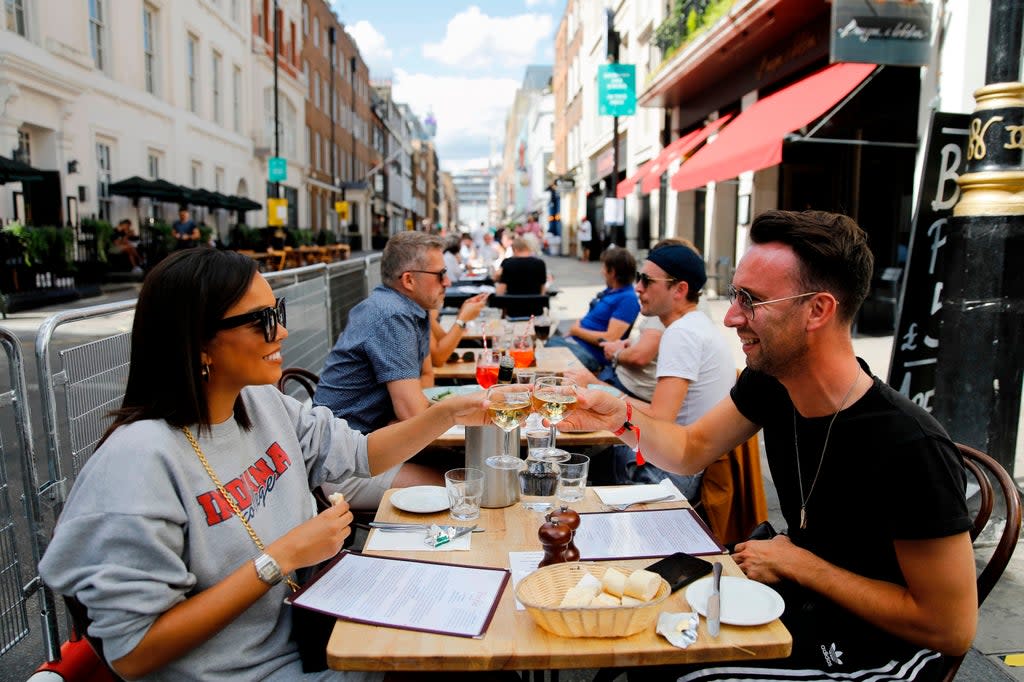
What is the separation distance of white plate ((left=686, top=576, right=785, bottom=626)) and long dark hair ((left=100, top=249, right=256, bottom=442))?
1.34m

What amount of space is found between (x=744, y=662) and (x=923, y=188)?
3.26 metres

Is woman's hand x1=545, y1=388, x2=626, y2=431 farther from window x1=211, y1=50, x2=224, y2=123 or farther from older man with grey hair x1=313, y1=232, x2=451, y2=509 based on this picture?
window x1=211, y1=50, x2=224, y2=123

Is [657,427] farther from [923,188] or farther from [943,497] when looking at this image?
[923,188]

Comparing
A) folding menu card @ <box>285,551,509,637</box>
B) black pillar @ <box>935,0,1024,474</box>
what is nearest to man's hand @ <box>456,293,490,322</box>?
black pillar @ <box>935,0,1024,474</box>

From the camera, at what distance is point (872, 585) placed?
1.90 m

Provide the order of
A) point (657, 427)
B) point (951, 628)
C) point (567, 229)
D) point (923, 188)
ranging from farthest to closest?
point (567, 229), point (923, 188), point (657, 427), point (951, 628)

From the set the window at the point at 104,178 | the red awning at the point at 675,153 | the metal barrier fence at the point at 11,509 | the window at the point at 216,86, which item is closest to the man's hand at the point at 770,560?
the metal barrier fence at the point at 11,509

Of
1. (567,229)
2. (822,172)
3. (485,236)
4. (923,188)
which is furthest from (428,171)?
(923,188)

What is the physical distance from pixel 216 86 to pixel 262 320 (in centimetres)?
2897

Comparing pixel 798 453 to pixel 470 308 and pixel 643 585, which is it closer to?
pixel 643 585

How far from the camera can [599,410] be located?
9.07 feet

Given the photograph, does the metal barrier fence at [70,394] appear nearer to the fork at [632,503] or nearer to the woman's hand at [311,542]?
the woman's hand at [311,542]

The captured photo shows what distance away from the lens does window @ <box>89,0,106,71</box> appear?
61.2ft

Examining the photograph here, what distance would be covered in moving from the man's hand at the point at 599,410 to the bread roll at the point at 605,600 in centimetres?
105
